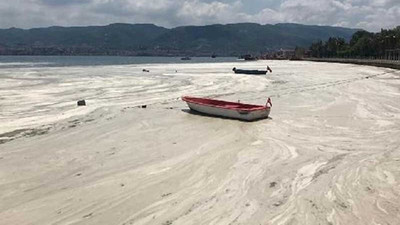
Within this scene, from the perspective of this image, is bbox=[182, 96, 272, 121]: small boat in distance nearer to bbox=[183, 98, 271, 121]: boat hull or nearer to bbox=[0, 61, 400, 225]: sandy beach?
bbox=[183, 98, 271, 121]: boat hull

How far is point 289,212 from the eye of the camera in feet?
33.1

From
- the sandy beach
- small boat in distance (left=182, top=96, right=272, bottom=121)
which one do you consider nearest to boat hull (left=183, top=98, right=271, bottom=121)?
small boat in distance (left=182, top=96, right=272, bottom=121)

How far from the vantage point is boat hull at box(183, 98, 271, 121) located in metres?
24.3

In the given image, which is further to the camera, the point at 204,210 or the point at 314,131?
the point at 314,131

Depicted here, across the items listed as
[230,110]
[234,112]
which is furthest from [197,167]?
[230,110]

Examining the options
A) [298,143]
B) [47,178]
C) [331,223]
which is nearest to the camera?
[331,223]

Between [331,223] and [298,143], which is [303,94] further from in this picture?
[331,223]

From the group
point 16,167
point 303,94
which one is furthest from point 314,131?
point 303,94

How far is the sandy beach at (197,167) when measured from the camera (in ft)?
33.1

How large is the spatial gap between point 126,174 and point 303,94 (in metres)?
27.7

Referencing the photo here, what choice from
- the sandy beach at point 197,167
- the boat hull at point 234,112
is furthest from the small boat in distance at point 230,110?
the sandy beach at point 197,167

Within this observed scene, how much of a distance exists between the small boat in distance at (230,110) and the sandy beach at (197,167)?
2.39ft

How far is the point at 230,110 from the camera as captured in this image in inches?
989

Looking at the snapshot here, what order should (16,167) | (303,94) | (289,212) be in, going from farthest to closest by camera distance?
(303,94) < (16,167) < (289,212)
